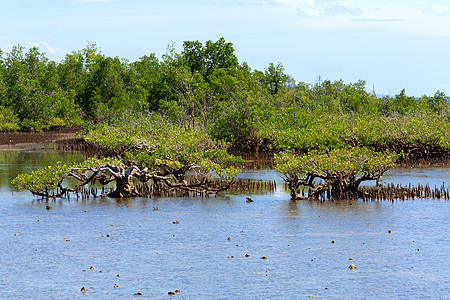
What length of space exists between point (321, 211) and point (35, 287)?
34.1 ft

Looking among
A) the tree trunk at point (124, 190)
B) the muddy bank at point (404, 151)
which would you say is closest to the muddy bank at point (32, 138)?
the muddy bank at point (404, 151)

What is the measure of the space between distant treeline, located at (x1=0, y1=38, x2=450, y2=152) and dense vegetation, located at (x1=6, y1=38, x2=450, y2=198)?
0.13m

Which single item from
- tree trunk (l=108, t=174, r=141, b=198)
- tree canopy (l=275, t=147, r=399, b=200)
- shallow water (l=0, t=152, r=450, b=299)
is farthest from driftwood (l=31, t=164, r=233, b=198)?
tree canopy (l=275, t=147, r=399, b=200)

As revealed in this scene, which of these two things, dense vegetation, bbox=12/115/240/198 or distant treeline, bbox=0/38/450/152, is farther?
distant treeline, bbox=0/38/450/152

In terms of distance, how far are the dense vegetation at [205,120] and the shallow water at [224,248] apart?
1386 millimetres

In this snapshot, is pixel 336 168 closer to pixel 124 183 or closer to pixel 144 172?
pixel 144 172

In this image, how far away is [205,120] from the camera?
161ft

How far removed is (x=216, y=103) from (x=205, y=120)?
4497mm

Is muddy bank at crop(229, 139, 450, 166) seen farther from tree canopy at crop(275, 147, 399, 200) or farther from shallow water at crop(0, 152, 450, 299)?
shallow water at crop(0, 152, 450, 299)

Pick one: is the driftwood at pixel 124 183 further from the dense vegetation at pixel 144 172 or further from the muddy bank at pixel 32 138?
the muddy bank at pixel 32 138

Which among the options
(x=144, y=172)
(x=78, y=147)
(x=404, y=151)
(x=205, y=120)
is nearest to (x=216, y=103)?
(x=205, y=120)

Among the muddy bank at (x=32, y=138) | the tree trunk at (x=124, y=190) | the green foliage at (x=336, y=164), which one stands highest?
the muddy bank at (x=32, y=138)

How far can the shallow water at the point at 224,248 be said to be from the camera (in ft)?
36.9

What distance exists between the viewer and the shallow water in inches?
443
